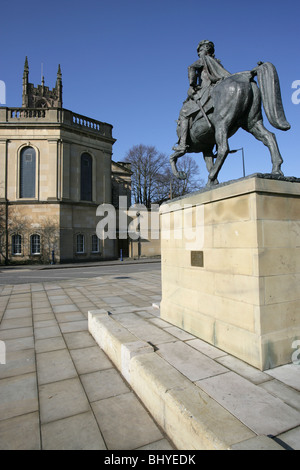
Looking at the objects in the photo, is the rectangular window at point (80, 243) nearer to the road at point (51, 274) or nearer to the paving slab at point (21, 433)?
the road at point (51, 274)

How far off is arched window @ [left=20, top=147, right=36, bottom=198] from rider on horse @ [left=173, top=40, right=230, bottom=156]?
84.2 ft

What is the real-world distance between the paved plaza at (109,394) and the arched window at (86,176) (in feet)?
84.6

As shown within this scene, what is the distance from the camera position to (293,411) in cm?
228

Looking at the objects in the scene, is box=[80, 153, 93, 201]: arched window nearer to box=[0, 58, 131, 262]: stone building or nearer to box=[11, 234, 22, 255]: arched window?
box=[0, 58, 131, 262]: stone building

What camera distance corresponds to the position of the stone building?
87.2ft

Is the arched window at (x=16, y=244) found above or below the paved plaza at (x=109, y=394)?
above

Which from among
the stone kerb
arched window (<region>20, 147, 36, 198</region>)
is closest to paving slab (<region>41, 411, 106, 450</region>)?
the stone kerb

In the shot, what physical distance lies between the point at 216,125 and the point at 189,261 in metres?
2.37

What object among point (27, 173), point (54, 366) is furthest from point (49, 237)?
point (54, 366)

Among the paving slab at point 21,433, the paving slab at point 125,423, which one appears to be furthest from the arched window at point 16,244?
the paving slab at point 125,423

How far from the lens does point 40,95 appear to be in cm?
5178

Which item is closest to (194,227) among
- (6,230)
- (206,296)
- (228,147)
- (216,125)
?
(206,296)

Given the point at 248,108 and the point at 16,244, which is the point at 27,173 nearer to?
the point at 16,244

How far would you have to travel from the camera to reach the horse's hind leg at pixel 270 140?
391cm
